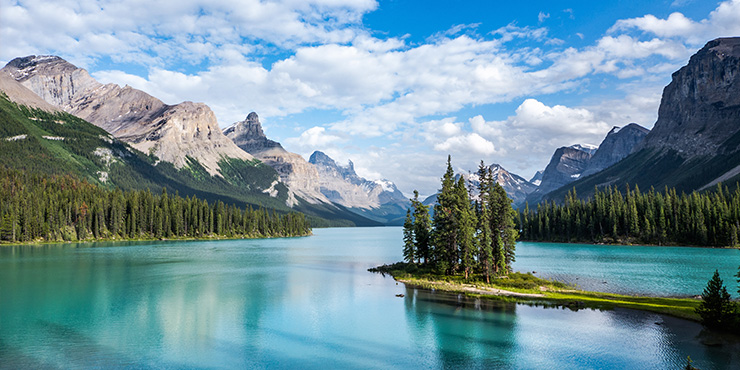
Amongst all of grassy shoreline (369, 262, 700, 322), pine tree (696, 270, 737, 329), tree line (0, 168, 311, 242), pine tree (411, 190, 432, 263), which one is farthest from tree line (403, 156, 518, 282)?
tree line (0, 168, 311, 242)

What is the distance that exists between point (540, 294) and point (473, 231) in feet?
50.2

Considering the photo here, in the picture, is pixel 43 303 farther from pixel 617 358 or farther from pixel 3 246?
pixel 3 246

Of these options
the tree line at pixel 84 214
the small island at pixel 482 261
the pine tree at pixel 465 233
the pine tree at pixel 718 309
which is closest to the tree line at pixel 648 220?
the small island at pixel 482 261

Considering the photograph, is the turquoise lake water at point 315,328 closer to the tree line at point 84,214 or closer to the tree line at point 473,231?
the tree line at point 473,231

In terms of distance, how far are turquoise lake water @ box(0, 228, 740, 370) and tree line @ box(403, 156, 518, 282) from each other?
10.6 metres

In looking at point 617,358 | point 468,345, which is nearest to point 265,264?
point 468,345

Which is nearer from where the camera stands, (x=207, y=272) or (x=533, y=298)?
(x=533, y=298)

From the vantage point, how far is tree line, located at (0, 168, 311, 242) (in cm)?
13300

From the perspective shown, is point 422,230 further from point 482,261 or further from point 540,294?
point 540,294

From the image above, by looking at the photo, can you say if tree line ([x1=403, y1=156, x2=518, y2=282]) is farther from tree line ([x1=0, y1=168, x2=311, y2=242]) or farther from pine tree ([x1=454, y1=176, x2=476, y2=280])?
tree line ([x1=0, y1=168, x2=311, y2=242])

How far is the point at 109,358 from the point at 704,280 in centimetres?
8043

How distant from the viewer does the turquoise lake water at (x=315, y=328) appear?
3072 centimetres

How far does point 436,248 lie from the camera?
72875 millimetres

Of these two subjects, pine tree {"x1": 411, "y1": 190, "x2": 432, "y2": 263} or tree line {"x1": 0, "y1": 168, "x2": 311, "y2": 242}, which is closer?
pine tree {"x1": 411, "y1": 190, "x2": 432, "y2": 263}
